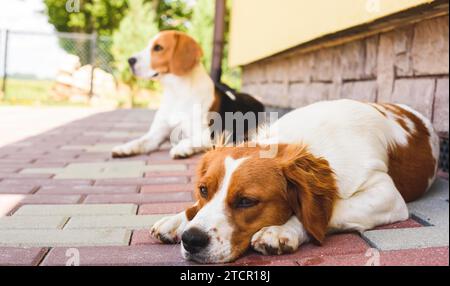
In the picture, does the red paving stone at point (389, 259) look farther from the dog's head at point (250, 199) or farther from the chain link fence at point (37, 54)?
the chain link fence at point (37, 54)

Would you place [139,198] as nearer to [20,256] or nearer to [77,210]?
[77,210]

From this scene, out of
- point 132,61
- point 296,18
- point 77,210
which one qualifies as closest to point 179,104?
point 132,61

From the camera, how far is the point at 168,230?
1.97 m

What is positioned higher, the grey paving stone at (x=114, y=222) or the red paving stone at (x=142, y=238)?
Answer: the grey paving stone at (x=114, y=222)

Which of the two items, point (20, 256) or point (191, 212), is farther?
point (191, 212)

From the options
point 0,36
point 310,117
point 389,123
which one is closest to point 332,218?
point 310,117

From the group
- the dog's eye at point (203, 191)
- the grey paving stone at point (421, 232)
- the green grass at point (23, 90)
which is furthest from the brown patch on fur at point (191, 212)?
the green grass at point (23, 90)

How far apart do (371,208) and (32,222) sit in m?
1.30

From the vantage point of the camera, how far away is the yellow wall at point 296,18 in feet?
10.8

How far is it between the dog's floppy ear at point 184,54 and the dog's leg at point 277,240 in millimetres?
2847

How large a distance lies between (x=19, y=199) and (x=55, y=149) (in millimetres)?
1887

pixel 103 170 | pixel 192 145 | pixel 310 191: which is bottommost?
pixel 103 170

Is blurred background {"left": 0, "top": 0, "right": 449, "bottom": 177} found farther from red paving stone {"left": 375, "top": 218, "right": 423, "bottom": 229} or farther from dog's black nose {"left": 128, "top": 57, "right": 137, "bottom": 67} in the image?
red paving stone {"left": 375, "top": 218, "right": 423, "bottom": 229}

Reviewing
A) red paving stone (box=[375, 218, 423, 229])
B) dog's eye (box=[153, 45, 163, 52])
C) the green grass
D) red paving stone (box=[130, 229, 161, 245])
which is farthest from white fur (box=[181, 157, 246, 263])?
dog's eye (box=[153, 45, 163, 52])
